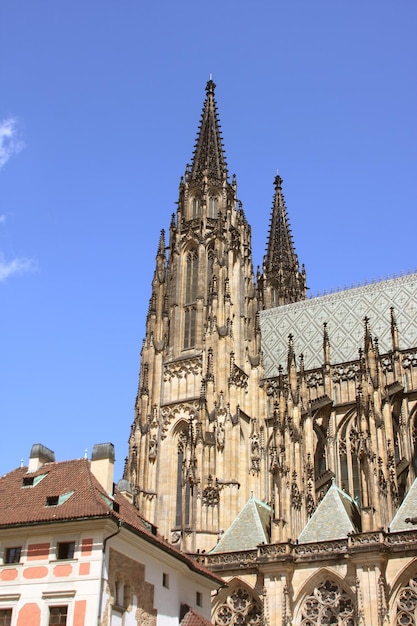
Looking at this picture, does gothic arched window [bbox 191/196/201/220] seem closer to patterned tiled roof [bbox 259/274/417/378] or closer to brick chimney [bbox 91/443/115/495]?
patterned tiled roof [bbox 259/274/417/378]

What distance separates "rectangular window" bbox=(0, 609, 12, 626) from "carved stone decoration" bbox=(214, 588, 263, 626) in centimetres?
1112

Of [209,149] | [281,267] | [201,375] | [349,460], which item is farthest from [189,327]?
[281,267]

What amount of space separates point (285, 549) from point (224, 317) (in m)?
14.0

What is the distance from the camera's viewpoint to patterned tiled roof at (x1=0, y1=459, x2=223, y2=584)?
23312 mm

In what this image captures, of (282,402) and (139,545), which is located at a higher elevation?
(282,402)

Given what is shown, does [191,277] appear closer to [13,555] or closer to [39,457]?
[39,457]

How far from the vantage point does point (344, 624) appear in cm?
2931

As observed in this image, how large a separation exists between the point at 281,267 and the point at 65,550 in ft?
125

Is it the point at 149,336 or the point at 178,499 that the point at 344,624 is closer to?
the point at 178,499

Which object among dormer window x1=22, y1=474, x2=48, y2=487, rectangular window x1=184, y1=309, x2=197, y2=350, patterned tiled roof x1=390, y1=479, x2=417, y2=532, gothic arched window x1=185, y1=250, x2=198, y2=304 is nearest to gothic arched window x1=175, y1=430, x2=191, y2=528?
rectangular window x1=184, y1=309, x2=197, y2=350

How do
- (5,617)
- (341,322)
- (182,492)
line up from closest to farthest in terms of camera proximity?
(5,617)
(182,492)
(341,322)

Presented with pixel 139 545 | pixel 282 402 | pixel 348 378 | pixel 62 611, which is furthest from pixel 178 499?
pixel 62 611

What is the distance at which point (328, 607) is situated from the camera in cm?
3020

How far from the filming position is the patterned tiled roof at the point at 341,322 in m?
44.1
